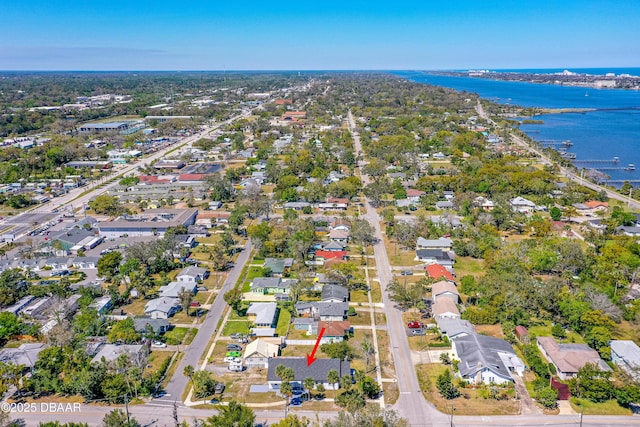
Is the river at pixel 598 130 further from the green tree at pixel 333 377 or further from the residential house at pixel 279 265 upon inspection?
the green tree at pixel 333 377

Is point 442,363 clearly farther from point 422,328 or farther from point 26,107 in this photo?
point 26,107

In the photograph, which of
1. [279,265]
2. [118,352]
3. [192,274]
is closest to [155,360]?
[118,352]

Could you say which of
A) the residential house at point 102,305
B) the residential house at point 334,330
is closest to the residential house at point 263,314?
the residential house at point 334,330

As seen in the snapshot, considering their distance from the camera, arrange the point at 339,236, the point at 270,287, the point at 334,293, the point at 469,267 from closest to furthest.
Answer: the point at 334,293, the point at 270,287, the point at 469,267, the point at 339,236

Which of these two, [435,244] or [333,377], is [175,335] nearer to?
[333,377]

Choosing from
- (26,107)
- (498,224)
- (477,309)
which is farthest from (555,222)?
(26,107)
